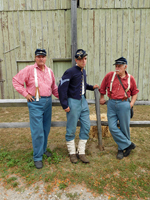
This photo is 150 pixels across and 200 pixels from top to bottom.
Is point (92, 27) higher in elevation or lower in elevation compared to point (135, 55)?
higher

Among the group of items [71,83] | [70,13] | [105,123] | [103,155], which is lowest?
[103,155]

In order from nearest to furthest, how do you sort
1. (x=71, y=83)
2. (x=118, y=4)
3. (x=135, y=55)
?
(x=71, y=83) < (x=118, y=4) < (x=135, y=55)

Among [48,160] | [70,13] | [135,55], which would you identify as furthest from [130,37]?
[48,160]

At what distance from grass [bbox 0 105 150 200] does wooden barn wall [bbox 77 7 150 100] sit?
13.6 feet

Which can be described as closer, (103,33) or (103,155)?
(103,155)

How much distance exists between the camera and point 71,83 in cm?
299

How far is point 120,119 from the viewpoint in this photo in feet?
10.4

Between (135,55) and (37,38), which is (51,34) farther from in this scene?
(135,55)

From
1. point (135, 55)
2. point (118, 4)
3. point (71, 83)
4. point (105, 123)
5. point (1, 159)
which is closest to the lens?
point (71, 83)

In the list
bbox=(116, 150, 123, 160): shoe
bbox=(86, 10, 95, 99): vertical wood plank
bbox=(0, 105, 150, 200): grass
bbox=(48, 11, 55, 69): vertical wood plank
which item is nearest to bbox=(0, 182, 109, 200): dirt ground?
bbox=(0, 105, 150, 200): grass

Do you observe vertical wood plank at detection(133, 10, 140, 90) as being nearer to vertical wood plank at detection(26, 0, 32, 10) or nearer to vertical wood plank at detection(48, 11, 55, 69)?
vertical wood plank at detection(48, 11, 55, 69)

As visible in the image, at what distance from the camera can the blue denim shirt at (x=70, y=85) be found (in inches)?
113

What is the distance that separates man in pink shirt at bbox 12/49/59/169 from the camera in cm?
283

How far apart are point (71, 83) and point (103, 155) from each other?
1.62 metres
